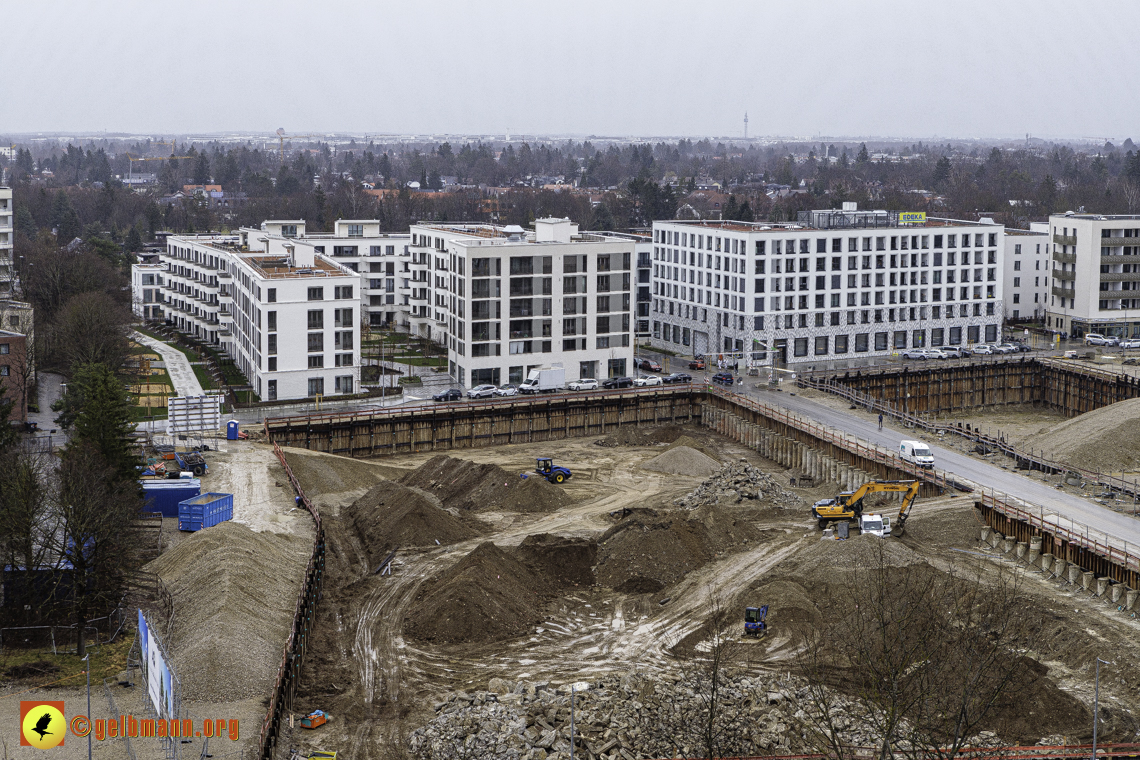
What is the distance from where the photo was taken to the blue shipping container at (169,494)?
63906mm

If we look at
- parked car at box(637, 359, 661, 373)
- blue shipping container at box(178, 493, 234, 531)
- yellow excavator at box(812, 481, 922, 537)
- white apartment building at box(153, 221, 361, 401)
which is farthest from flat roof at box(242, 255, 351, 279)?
yellow excavator at box(812, 481, 922, 537)

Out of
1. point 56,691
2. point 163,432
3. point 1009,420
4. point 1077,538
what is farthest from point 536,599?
point 1009,420

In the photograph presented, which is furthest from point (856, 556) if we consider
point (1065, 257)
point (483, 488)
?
point (1065, 257)

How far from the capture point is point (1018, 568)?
5891 cm

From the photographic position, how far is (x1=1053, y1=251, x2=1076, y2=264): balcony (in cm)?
12750

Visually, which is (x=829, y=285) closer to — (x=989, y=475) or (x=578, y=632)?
(x=989, y=475)

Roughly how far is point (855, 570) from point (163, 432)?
48.1 meters

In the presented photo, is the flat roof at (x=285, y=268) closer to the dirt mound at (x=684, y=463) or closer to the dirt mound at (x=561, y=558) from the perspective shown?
the dirt mound at (x=684, y=463)

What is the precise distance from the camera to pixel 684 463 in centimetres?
8081

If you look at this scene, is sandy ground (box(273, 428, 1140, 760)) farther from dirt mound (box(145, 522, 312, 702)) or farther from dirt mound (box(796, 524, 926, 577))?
dirt mound (box(796, 524, 926, 577))

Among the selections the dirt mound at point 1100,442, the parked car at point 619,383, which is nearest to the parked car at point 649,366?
the parked car at point 619,383

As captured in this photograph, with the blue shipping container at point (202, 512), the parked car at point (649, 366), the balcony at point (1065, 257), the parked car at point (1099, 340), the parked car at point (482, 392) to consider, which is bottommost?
the blue shipping container at point (202, 512)

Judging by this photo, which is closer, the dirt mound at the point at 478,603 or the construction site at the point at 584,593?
the construction site at the point at 584,593

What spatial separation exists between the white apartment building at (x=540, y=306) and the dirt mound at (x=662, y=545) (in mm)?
38810
